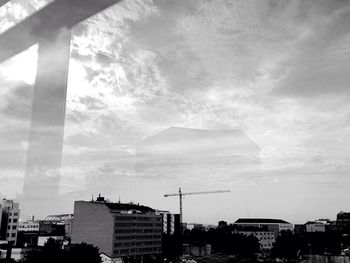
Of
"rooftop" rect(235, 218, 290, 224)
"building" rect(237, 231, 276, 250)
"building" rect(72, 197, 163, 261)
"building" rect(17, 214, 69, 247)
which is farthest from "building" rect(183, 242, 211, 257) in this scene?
"rooftop" rect(235, 218, 290, 224)

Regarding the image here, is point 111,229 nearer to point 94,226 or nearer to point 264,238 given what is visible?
point 94,226

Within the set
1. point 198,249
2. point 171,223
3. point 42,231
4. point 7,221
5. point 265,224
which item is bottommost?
point 198,249

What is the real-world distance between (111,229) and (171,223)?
8548 mm

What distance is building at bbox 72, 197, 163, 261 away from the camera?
33.9ft

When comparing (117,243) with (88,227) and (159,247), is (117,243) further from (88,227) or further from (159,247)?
(159,247)

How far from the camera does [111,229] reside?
A: 408 inches

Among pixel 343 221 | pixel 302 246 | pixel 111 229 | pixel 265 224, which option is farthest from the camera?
pixel 265 224

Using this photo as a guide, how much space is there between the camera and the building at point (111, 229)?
10348 millimetres

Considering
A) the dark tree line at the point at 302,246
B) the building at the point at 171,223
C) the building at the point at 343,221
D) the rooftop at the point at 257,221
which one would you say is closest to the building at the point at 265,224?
the rooftop at the point at 257,221

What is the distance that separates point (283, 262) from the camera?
11125mm

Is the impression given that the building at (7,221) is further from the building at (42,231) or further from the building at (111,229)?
the building at (111,229)

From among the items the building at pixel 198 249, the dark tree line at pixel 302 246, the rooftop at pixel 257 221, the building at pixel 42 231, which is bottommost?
the building at pixel 198 249

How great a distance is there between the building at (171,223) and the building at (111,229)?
18.6 ft

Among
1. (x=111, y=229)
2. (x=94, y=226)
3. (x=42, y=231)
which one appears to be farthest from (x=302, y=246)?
(x=42, y=231)
